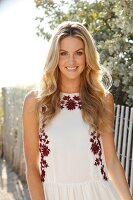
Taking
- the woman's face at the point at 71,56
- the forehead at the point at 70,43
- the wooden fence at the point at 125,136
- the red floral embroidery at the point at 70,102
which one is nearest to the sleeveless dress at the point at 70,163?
the red floral embroidery at the point at 70,102

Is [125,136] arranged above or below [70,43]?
below

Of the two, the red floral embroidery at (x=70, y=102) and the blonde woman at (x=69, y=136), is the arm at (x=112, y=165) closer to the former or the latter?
the blonde woman at (x=69, y=136)

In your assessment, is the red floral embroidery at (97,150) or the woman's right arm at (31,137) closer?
the woman's right arm at (31,137)

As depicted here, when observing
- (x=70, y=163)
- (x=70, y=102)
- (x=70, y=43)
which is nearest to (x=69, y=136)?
(x=70, y=163)

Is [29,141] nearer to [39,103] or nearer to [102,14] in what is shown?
[39,103]

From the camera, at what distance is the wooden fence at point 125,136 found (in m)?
5.60

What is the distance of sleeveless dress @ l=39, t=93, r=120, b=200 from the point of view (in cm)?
287

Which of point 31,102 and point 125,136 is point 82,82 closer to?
point 31,102

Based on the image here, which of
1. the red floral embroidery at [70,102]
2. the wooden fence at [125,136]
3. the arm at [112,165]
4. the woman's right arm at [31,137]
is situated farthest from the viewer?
the wooden fence at [125,136]

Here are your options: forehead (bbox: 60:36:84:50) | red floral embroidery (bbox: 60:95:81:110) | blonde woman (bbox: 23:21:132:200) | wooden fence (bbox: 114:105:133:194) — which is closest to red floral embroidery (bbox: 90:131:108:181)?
blonde woman (bbox: 23:21:132:200)

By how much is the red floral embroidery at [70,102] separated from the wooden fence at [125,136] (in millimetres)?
2428

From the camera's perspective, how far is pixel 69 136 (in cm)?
288

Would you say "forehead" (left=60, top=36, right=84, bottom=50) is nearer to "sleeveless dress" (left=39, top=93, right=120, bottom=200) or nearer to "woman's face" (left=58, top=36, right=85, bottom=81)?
"woman's face" (left=58, top=36, right=85, bottom=81)

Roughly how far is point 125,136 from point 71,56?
9.80 ft
